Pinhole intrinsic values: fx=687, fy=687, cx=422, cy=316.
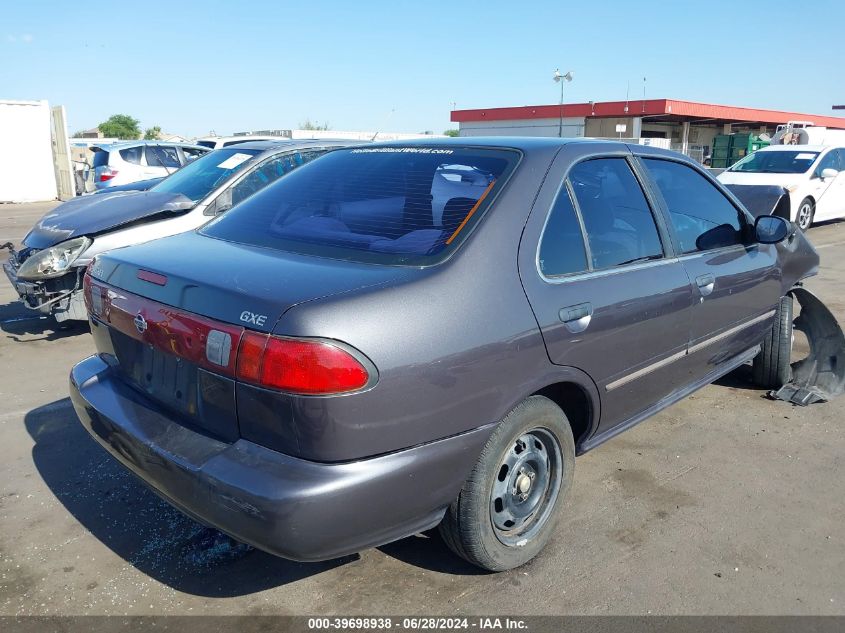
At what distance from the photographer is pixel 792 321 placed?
15.7 ft

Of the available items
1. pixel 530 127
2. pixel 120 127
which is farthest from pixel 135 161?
pixel 120 127

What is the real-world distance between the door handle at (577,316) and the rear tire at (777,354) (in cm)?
241

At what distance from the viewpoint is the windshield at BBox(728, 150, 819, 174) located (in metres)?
13.1

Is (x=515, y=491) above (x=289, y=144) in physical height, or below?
below

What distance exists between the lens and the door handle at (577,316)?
2.72 metres

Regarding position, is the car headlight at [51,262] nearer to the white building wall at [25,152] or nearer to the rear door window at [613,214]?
Result: the rear door window at [613,214]

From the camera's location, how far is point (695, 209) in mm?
3863

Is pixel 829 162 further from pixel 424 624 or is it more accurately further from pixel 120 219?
pixel 424 624

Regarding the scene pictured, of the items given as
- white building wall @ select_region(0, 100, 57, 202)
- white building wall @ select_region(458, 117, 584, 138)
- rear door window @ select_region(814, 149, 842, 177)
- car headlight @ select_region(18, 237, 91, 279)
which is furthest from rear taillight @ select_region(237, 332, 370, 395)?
white building wall @ select_region(458, 117, 584, 138)

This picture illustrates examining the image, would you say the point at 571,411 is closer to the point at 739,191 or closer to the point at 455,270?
the point at 455,270

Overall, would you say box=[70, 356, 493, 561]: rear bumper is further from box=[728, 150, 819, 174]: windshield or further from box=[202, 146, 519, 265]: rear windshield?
box=[728, 150, 819, 174]: windshield

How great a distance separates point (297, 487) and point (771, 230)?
3270mm

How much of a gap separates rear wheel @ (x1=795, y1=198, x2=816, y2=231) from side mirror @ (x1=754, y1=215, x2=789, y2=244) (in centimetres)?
1015

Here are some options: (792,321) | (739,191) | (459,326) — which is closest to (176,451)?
(459,326)
